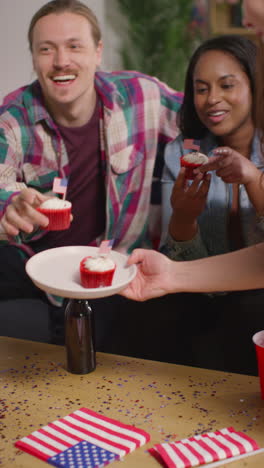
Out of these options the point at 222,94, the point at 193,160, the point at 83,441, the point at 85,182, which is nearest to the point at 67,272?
the point at 83,441

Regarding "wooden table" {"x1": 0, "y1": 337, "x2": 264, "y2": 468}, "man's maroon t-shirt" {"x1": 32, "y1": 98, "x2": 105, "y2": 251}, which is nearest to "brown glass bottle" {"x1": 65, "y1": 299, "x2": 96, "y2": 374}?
"wooden table" {"x1": 0, "y1": 337, "x2": 264, "y2": 468}

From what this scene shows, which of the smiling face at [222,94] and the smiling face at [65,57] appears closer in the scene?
the smiling face at [222,94]

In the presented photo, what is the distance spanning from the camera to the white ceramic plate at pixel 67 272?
56.6 inches

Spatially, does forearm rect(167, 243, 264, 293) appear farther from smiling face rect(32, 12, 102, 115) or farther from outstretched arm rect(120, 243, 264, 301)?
smiling face rect(32, 12, 102, 115)

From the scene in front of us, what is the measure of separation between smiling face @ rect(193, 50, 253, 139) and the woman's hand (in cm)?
25

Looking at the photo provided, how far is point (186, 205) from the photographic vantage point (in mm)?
2307

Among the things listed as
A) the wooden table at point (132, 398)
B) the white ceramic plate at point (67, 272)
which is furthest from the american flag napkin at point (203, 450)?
the white ceramic plate at point (67, 272)

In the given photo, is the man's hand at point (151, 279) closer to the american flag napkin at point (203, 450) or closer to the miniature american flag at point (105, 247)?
the miniature american flag at point (105, 247)

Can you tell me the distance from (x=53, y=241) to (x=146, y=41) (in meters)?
0.96

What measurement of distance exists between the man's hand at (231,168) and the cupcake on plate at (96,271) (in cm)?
72

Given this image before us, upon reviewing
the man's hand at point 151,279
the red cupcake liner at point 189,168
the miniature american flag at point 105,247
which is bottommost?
the man's hand at point 151,279

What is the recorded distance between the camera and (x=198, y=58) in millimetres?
2264

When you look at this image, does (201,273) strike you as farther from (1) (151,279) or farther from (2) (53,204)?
(2) (53,204)

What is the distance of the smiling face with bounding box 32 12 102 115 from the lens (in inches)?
92.0
